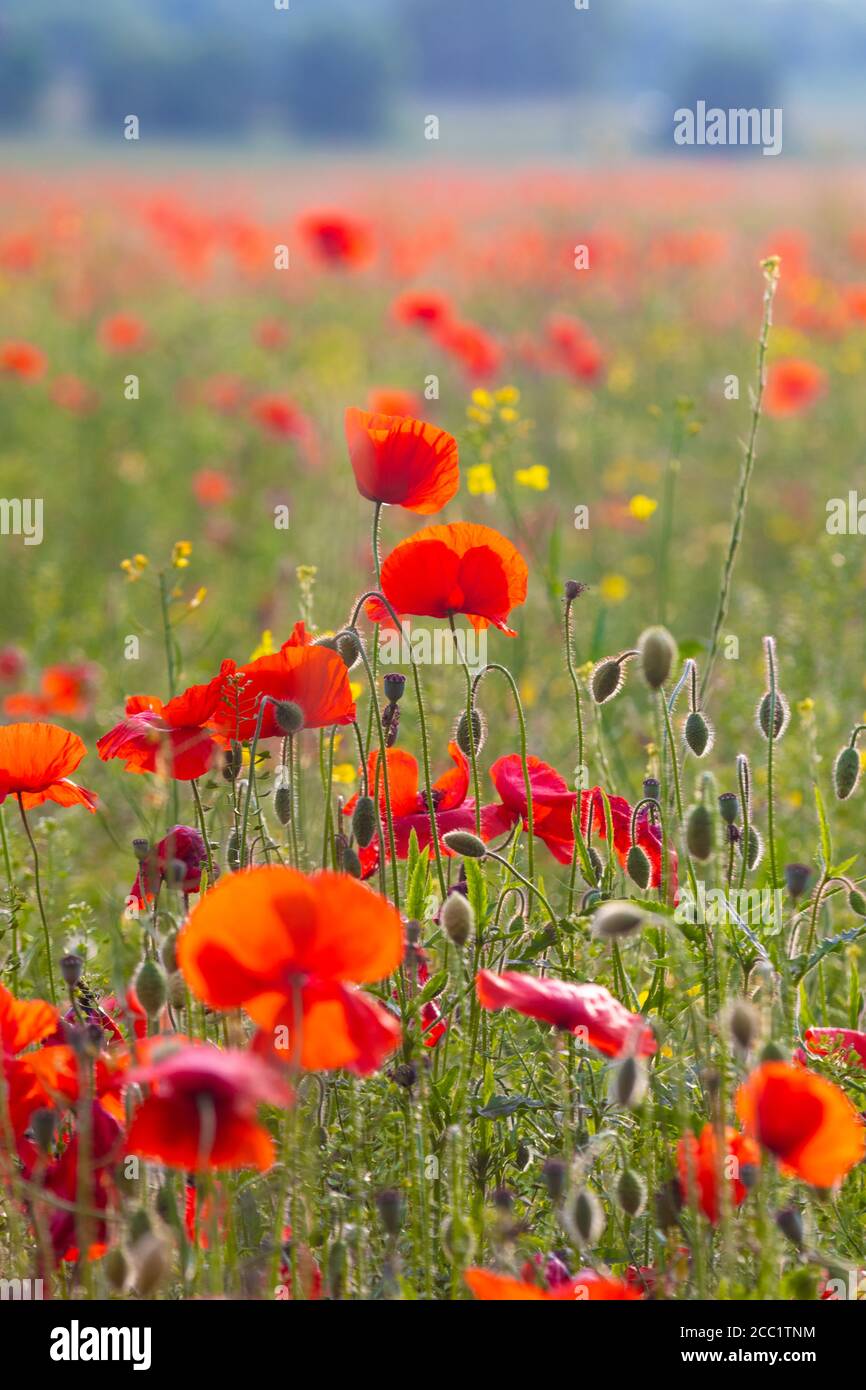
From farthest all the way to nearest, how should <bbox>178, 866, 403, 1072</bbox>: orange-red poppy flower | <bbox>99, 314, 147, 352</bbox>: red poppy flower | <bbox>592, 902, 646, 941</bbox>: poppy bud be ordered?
1. <bbox>99, 314, 147, 352</bbox>: red poppy flower
2. <bbox>592, 902, 646, 941</bbox>: poppy bud
3. <bbox>178, 866, 403, 1072</bbox>: orange-red poppy flower

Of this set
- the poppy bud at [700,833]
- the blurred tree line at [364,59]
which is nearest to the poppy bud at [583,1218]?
the poppy bud at [700,833]

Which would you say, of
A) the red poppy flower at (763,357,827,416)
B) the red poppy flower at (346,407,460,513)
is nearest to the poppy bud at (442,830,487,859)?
the red poppy flower at (346,407,460,513)

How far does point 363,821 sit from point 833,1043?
63cm

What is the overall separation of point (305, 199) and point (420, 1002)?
49.8 ft

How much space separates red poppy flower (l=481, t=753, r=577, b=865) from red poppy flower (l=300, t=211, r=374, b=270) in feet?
17.4

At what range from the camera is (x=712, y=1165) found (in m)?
1.57

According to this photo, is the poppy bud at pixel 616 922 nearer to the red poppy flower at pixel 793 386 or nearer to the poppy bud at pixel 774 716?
the poppy bud at pixel 774 716

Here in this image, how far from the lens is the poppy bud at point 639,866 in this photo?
6.35 feet

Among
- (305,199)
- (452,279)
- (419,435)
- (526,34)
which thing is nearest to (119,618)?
(419,435)

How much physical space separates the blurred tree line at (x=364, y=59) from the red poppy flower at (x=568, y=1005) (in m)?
41.3

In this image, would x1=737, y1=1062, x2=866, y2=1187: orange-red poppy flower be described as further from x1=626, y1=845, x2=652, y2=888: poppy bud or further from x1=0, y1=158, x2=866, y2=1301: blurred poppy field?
x1=626, y1=845, x2=652, y2=888: poppy bud

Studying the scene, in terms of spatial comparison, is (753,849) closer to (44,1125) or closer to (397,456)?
(397,456)

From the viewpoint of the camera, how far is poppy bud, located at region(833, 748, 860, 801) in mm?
1993

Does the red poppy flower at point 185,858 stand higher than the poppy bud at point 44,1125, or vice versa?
the red poppy flower at point 185,858
